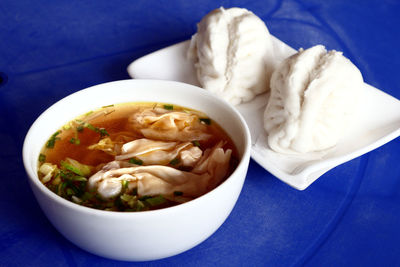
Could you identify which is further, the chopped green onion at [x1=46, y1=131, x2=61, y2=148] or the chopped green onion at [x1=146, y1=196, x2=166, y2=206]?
the chopped green onion at [x1=46, y1=131, x2=61, y2=148]

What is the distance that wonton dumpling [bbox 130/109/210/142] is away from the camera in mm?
1374

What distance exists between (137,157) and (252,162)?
429 millimetres

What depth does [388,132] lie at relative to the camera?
1.51 metres

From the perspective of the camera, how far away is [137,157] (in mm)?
1262

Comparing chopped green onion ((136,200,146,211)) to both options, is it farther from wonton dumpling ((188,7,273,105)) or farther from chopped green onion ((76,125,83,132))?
wonton dumpling ((188,7,273,105))

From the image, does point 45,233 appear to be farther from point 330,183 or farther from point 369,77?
point 369,77

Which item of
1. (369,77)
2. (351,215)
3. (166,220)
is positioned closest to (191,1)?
(369,77)

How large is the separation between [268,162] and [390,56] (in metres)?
1.06

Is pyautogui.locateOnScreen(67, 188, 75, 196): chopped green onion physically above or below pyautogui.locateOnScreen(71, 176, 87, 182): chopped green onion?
above

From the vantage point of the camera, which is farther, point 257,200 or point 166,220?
point 257,200

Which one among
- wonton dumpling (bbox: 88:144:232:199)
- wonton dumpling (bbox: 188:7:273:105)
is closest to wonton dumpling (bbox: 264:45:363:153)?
wonton dumpling (bbox: 188:7:273:105)

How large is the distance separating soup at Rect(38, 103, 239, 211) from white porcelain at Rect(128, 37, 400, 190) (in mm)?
196

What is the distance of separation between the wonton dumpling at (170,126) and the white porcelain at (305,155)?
183mm

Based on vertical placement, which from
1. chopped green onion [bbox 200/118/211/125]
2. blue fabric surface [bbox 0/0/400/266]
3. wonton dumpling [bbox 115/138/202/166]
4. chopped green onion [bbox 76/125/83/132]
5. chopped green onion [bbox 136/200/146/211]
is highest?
chopped green onion [bbox 136/200/146/211]
